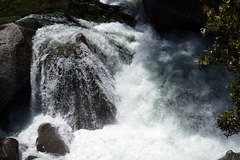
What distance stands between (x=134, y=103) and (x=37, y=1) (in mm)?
8224

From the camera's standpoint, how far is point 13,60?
29.3 feet

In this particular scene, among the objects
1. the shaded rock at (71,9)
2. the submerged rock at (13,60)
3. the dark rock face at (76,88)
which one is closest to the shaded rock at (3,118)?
the submerged rock at (13,60)

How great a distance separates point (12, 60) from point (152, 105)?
205 inches

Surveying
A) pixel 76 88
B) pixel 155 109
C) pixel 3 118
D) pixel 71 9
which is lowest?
pixel 3 118

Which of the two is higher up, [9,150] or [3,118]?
[9,150]

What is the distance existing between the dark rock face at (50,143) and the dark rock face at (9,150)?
638mm

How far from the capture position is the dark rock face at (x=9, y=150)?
704cm

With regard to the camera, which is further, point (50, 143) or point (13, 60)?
point (13, 60)

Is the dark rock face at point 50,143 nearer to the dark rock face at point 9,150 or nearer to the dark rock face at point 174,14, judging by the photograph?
the dark rock face at point 9,150

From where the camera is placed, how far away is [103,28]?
12.5 meters

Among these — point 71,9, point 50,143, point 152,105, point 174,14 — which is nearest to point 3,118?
point 50,143

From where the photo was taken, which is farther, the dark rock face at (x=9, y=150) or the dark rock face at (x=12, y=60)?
the dark rock face at (x=12, y=60)

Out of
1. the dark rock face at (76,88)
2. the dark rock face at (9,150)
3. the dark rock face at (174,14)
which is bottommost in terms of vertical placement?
the dark rock face at (9,150)

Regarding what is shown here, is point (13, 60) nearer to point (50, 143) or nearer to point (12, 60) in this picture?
point (12, 60)
